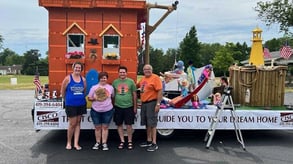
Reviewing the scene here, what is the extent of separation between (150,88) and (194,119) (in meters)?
1.40

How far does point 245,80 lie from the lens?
852 centimetres

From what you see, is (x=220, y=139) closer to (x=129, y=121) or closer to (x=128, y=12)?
(x=129, y=121)

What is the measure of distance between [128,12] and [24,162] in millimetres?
4092

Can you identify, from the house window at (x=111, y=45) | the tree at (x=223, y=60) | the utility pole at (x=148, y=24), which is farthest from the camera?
the tree at (x=223, y=60)

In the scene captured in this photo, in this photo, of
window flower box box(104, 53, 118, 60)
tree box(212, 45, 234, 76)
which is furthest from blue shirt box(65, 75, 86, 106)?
tree box(212, 45, 234, 76)

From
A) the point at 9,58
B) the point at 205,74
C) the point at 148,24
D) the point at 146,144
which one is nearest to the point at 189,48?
the point at 148,24

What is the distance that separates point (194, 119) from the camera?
7379 mm

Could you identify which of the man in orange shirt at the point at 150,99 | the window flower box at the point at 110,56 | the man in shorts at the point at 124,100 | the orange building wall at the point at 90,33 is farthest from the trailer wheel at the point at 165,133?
the window flower box at the point at 110,56

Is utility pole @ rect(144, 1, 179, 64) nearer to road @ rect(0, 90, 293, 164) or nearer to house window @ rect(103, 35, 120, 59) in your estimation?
house window @ rect(103, 35, 120, 59)

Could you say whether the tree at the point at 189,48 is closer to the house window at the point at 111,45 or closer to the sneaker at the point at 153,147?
the house window at the point at 111,45

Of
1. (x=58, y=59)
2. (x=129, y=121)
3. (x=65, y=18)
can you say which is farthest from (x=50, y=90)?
(x=129, y=121)

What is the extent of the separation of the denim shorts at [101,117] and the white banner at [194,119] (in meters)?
0.54

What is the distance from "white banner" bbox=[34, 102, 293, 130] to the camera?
23.2ft

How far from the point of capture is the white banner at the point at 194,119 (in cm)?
706
